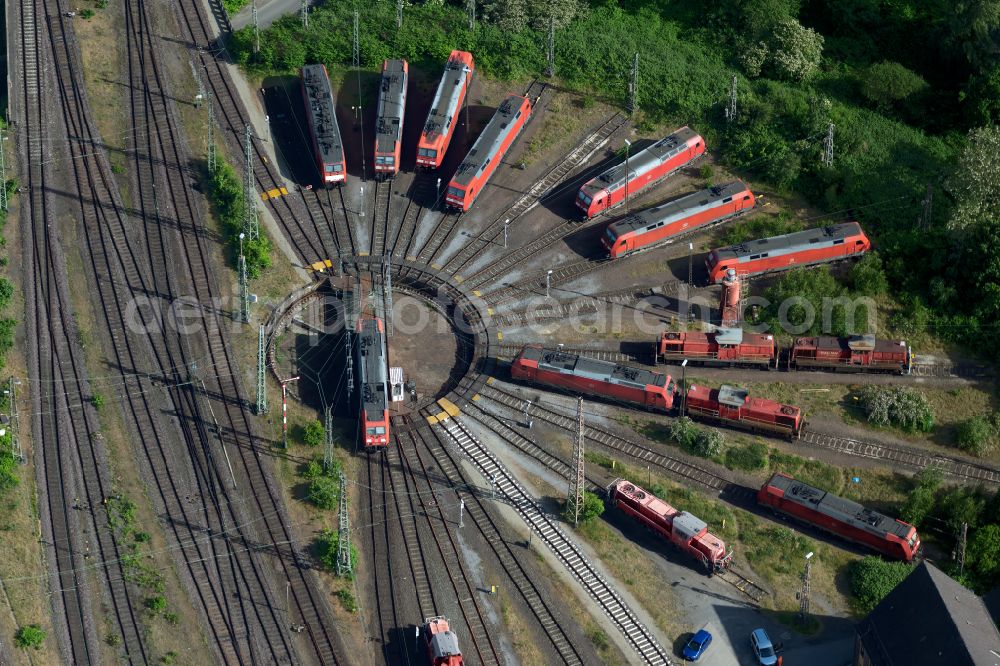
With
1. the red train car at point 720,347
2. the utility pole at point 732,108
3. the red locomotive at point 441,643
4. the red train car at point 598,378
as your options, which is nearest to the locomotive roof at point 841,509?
the red train car at point 598,378

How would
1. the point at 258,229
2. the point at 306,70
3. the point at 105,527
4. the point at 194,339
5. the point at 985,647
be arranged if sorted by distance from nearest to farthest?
the point at 985,647
the point at 105,527
the point at 194,339
the point at 258,229
the point at 306,70

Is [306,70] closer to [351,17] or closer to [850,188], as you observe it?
[351,17]

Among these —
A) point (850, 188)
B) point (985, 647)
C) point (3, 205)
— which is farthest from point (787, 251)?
point (3, 205)

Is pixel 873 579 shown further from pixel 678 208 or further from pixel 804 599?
pixel 678 208

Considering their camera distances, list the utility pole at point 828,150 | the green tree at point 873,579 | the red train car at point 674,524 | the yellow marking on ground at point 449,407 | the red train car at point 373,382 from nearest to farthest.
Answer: the green tree at point 873,579
the red train car at point 674,524
the red train car at point 373,382
the yellow marking on ground at point 449,407
the utility pole at point 828,150

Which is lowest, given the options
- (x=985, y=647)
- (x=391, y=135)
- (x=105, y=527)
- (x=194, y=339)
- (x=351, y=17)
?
(x=985, y=647)

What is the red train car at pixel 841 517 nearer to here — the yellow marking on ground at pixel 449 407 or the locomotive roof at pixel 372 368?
the yellow marking on ground at pixel 449 407
